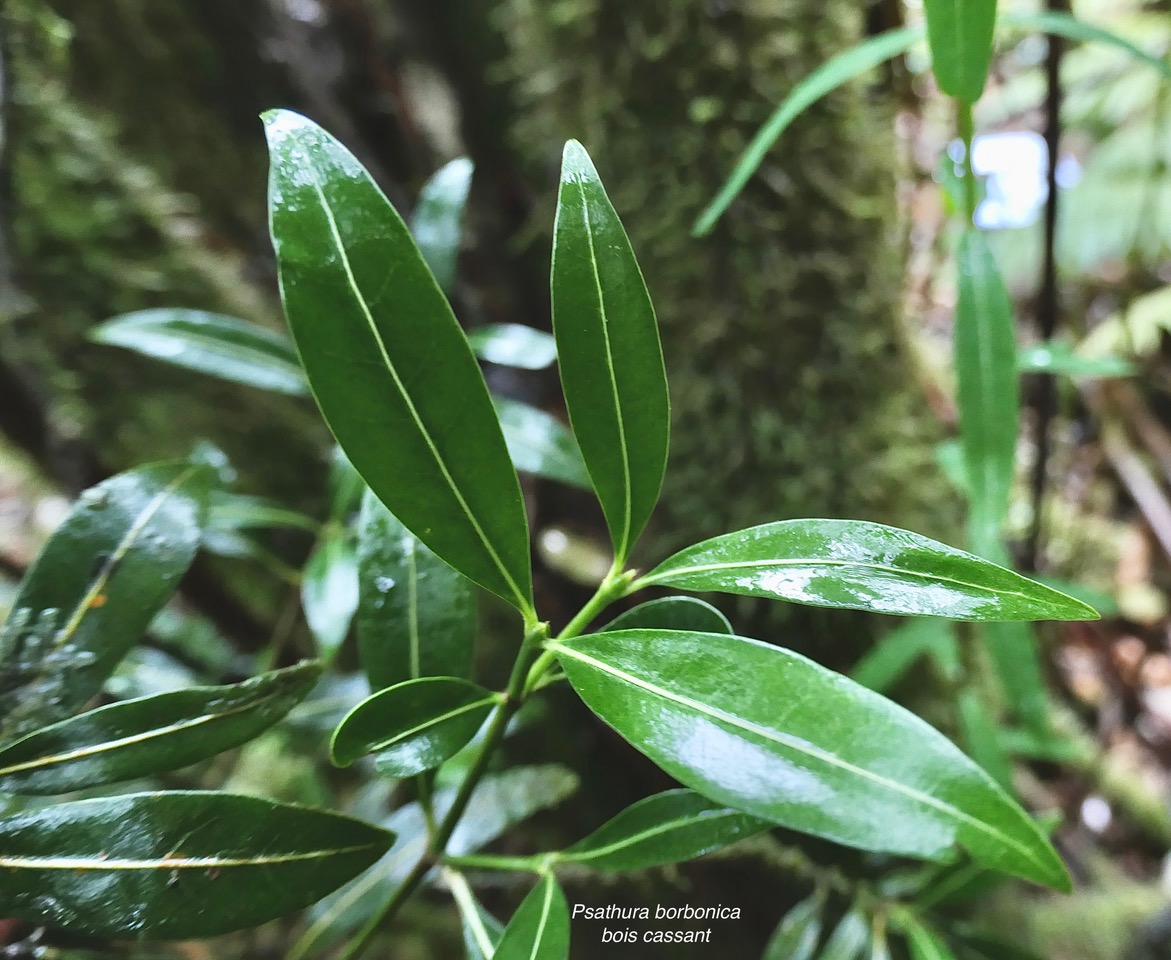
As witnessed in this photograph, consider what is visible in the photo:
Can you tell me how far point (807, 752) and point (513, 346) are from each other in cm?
55

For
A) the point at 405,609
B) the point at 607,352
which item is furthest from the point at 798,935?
the point at 607,352

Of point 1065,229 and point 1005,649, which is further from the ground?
point 1065,229

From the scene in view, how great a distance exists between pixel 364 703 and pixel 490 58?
1.11 m

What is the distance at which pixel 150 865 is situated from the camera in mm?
339

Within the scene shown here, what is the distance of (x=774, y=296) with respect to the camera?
0.86 metres

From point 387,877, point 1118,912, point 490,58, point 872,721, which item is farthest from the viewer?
point 490,58

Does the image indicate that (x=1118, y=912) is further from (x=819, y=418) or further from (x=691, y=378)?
(x=691, y=378)

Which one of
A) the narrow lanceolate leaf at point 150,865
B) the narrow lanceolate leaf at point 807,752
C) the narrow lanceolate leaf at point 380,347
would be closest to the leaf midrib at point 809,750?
the narrow lanceolate leaf at point 807,752

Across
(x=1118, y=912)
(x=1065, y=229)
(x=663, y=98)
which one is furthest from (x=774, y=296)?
(x=1065, y=229)

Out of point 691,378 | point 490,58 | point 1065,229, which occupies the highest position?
point 490,58

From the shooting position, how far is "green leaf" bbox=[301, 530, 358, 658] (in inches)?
23.8

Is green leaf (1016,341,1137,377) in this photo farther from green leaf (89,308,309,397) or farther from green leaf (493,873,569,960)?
green leaf (89,308,309,397)

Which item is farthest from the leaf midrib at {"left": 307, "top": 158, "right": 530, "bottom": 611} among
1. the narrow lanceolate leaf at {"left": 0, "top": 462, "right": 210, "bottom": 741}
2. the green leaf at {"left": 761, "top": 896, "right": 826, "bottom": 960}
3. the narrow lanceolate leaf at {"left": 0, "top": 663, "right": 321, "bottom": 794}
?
the green leaf at {"left": 761, "top": 896, "right": 826, "bottom": 960}

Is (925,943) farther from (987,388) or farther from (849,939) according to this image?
(987,388)
